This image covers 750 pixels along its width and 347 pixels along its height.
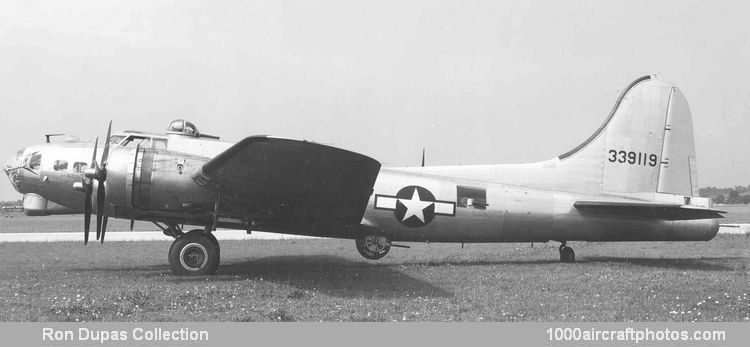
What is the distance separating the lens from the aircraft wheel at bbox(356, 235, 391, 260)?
10.3 meters

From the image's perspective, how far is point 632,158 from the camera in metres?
11.2

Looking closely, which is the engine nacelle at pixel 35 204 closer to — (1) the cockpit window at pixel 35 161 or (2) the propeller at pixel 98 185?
(1) the cockpit window at pixel 35 161

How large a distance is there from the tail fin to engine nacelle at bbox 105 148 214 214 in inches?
276

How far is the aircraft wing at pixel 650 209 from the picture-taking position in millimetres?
10344

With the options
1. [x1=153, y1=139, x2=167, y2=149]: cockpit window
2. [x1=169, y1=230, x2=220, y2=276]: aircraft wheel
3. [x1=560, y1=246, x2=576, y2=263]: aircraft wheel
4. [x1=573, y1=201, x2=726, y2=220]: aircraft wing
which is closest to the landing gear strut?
[x1=560, y1=246, x2=576, y2=263]: aircraft wheel

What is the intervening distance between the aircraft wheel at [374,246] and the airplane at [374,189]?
0.07ft

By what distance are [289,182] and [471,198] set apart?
150 inches

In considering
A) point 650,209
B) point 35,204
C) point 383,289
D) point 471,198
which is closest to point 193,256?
point 35,204

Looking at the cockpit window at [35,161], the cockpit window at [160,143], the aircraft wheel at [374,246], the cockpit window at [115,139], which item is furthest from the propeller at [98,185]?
the aircraft wheel at [374,246]

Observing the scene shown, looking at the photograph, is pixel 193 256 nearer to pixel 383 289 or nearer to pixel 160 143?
pixel 160 143

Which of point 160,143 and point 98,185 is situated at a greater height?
point 160,143
